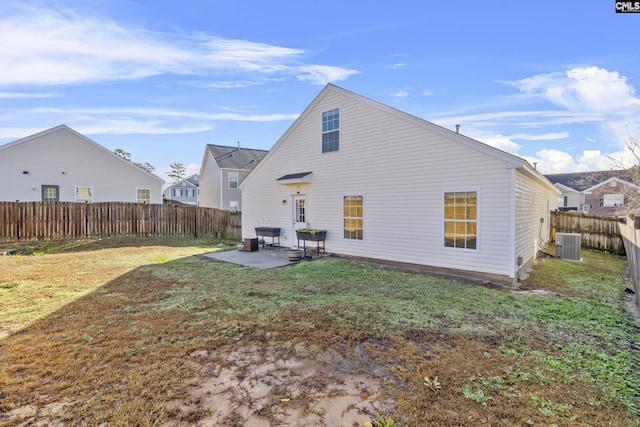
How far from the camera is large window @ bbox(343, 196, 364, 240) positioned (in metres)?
10.1

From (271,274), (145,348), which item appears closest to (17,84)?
(271,274)

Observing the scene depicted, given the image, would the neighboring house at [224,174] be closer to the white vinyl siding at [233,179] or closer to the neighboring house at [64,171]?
the white vinyl siding at [233,179]

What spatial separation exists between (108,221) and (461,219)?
611 inches

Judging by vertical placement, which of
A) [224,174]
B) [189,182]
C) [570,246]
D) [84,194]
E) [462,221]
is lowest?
[570,246]

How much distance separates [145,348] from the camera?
3730 millimetres

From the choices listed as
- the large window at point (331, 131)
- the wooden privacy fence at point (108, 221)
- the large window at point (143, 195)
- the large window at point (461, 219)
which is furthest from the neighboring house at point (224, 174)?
the large window at point (461, 219)

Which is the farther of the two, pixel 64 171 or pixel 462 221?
pixel 64 171

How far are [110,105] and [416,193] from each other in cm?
1654

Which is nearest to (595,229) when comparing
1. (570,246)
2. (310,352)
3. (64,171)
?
(570,246)

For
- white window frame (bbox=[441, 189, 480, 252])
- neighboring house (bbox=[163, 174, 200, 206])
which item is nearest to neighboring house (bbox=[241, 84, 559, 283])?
white window frame (bbox=[441, 189, 480, 252])

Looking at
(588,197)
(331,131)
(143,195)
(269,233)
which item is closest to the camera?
(331,131)

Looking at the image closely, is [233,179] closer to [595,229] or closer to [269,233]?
[269,233]

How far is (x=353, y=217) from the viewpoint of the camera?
10297 mm

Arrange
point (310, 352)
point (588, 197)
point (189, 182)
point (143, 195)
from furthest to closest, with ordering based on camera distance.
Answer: point (189, 182), point (588, 197), point (143, 195), point (310, 352)
